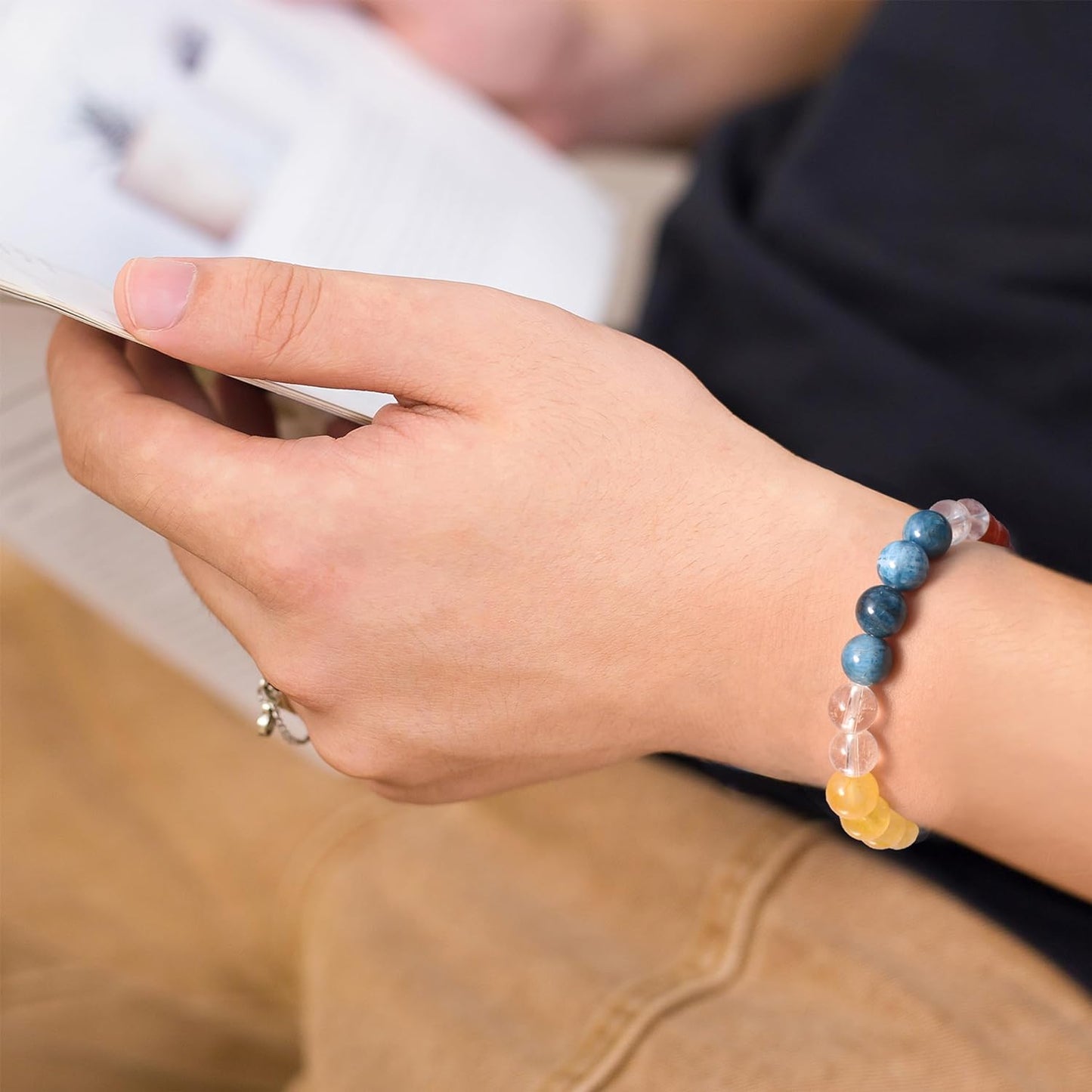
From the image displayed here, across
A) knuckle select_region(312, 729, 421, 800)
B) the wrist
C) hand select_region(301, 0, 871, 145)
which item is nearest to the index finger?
knuckle select_region(312, 729, 421, 800)

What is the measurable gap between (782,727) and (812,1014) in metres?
0.21

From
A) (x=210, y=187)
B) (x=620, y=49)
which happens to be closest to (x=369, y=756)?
(x=210, y=187)

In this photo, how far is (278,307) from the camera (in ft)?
1.52

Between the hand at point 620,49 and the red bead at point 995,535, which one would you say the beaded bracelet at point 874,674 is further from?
the hand at point 620,49

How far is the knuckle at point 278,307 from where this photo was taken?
0.46 metres

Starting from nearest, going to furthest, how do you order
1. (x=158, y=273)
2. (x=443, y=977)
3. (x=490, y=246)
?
1. (x=158, y=273)
2. (x=443, y=977)
3. (x=490, y=246)

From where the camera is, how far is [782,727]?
21.3 inches

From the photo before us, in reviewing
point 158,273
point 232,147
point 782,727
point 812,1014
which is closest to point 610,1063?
point 812,1014

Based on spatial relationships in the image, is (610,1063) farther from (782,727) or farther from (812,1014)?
(782,727)

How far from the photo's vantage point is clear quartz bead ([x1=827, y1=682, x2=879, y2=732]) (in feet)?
1.64

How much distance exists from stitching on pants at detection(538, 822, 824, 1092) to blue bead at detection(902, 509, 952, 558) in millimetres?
279

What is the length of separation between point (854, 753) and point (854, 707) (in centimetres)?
2

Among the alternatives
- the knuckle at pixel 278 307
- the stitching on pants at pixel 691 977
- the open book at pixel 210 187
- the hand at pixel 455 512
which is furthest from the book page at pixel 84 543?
the stitching on pants at pixel 691 977

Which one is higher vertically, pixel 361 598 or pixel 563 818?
pixel 361 598
